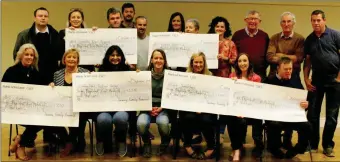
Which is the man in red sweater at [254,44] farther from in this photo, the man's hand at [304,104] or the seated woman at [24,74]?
the seated woman at [24,74]

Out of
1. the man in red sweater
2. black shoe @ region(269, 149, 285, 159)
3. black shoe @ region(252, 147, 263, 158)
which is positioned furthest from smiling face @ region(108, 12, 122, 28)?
black shoe @ region(269, 149, 285, 159)

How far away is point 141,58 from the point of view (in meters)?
4.25

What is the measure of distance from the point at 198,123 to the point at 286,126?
37.0 inches

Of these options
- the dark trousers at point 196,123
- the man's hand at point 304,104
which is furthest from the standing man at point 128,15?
the man's hand at point 304,104

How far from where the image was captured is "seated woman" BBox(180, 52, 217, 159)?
3.76m

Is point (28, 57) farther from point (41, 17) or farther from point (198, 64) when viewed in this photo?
point (198, 64)

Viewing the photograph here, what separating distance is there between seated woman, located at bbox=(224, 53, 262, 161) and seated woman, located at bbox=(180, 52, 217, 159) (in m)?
0.20

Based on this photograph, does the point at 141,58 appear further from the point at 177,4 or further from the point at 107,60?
the point at 177,4

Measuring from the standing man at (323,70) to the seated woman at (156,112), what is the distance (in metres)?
1.68

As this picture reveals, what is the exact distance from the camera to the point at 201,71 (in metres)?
3.83

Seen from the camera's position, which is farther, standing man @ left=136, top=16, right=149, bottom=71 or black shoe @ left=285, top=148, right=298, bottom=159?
standing man @ left=136, top=16, right=149, bottom=71

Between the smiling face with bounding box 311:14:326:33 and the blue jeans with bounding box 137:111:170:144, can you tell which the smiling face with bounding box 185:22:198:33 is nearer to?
the blue jeans with bounding box 137:111:170:144

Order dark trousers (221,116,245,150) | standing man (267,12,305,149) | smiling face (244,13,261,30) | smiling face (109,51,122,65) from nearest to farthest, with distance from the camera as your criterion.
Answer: dark trousers (221,116,245,150), smiling face (109,51,122,65), standing man (267,12,305,149), smiling face (244,13,261,30)

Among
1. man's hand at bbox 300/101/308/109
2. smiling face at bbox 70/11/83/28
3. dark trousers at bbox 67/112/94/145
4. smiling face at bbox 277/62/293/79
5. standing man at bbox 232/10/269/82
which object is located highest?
smiling face at bbox 70/11/83/28
